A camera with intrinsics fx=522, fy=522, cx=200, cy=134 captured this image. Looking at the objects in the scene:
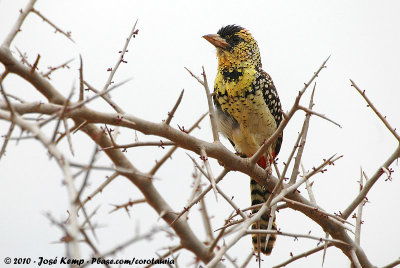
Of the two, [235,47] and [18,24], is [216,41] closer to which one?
[235,47]

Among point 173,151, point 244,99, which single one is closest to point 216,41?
point 244,99

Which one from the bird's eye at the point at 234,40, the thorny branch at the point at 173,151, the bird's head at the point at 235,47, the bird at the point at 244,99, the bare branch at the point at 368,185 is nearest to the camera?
the thorny branch at the point at 173,151

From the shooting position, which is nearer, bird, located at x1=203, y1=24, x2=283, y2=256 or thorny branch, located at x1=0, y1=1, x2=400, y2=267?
thorny branch, located at x1=0, y1=1, x2=400, y2=267

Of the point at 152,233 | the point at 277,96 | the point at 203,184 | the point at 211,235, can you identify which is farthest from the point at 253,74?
the point at 152,233

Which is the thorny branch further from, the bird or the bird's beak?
the bird's beak

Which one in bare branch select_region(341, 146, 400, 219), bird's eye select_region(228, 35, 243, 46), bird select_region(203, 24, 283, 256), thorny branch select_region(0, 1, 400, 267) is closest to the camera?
thorny branch select_region(0, 1, 400, 267)

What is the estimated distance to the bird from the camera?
18.3 feet

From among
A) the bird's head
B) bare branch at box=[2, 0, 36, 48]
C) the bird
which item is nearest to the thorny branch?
bare branch at box=[2, 0, 36, 48]

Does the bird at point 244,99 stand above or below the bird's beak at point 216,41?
below

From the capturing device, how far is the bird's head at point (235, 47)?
5.95m

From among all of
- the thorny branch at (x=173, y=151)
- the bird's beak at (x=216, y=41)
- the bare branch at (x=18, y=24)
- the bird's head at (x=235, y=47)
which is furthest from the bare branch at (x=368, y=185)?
the bird's beak at (x=216, y=41)

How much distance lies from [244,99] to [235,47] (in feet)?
2.60

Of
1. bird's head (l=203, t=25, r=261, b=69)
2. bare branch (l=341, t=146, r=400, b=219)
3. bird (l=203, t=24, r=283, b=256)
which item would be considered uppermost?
bird's head (l=203, t=25, r=261, b=69)

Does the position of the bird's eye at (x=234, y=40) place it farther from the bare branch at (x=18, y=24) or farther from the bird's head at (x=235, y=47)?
the bare branch at (x=18, y=24)
